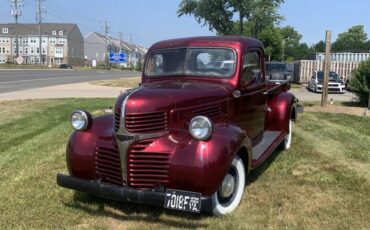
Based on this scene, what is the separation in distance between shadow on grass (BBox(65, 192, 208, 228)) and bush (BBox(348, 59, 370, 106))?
13622 millimetres

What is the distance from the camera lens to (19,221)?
476 cm

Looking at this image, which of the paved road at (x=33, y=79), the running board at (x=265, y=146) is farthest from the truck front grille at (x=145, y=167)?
the paved road at (x=33, y=79)

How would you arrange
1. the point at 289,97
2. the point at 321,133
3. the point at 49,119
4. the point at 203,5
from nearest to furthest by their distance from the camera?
the point at 289,97
the point at 321,133
the point at 49,119
the point at 203,5

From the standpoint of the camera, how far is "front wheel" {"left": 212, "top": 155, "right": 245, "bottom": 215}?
4879mm

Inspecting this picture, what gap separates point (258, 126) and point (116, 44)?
479 ft

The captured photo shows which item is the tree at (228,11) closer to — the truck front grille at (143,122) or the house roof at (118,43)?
the truck front grille at (143,122)

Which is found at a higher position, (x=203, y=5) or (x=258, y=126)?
(x=203, y=5)

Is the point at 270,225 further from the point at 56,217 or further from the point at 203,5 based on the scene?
the point at 203,5

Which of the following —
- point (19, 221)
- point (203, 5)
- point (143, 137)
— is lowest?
point (19, 221)

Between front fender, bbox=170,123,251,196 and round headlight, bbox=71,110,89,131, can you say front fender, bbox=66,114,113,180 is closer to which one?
round headlight, bbox=71,110,89,131

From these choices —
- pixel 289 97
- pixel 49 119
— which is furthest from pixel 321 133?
pixel 49 119

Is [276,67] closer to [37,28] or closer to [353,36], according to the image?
[353,36]

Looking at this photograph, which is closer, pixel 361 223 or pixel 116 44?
pixel 361 223

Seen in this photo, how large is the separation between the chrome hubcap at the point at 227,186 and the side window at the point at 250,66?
1497 millimetres
